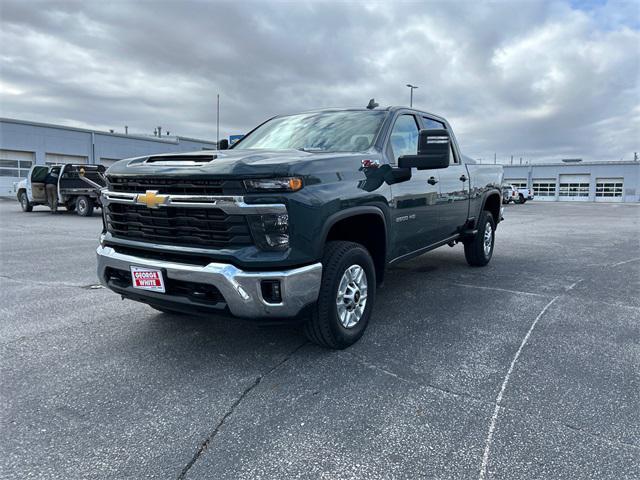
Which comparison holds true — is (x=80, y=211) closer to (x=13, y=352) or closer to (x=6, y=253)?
(x=6, y=253)

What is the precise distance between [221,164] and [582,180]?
208ft

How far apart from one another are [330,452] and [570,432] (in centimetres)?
131

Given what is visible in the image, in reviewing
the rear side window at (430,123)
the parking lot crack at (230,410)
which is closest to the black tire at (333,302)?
the parking lot crack at (230,410)

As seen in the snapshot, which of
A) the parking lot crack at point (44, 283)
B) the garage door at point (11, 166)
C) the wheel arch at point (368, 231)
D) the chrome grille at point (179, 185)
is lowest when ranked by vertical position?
the parking lot crack at point (44, 283)

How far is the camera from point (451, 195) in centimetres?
538

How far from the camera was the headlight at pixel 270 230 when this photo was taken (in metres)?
2.94

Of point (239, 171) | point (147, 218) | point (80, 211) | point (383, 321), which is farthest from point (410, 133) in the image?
point (80, 211)

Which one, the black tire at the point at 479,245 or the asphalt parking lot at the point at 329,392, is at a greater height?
the black tire at the point at 479,245

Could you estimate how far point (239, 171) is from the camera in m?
2.92

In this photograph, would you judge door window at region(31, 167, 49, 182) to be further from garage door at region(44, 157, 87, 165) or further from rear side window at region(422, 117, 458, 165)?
garage door at region(44, 157, 87, 165)

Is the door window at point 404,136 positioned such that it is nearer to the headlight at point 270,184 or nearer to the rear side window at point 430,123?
the rear side window at point 430,123

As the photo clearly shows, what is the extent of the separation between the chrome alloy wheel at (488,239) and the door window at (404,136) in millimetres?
2586

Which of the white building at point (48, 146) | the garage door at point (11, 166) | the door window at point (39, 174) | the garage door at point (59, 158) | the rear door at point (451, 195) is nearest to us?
the rear door at point (451, 195)

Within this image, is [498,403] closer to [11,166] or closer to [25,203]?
[25,203]
